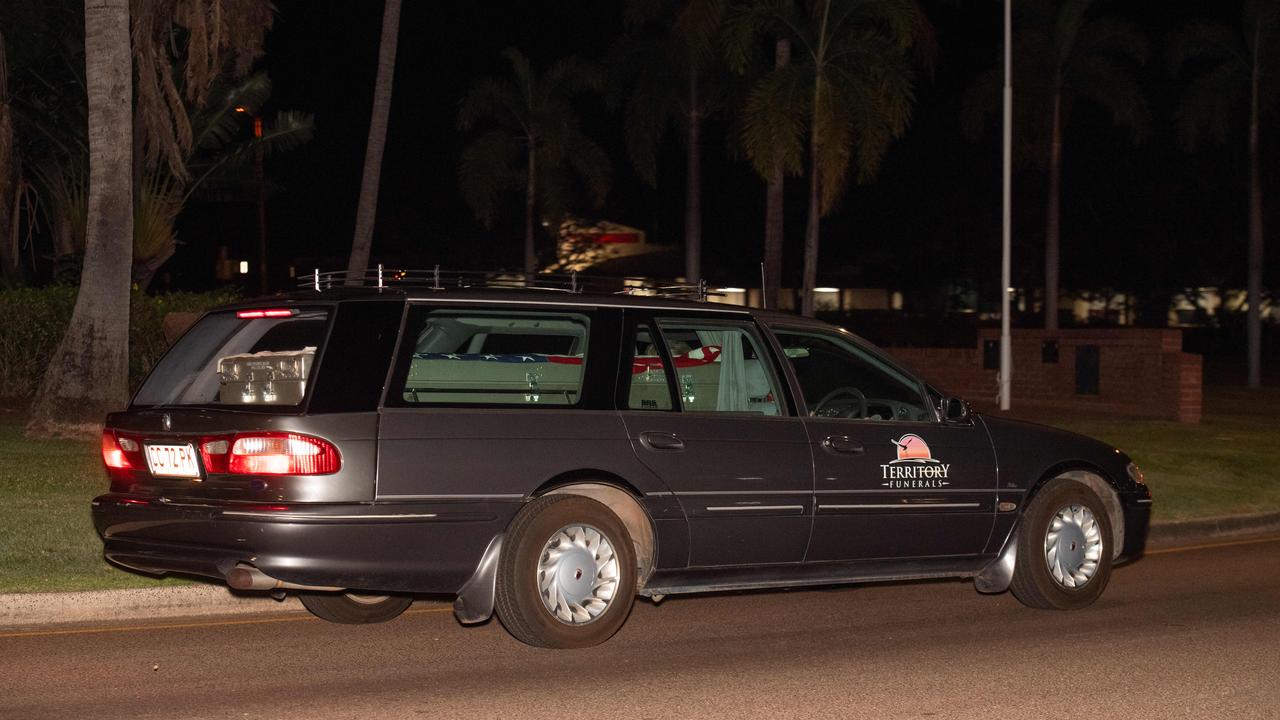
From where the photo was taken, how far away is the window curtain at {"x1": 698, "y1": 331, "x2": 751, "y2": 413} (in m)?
8.31

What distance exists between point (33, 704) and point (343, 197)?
5730 cm

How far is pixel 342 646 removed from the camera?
26.0 feet

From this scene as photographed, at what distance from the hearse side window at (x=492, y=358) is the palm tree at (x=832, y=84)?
21589 mm

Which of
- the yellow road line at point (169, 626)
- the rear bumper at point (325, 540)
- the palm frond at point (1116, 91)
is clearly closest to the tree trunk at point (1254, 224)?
the palm frond at point (1116, 91)

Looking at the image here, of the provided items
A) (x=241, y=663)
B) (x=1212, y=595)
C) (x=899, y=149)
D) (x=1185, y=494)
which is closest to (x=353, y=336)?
(x=241, y=663)

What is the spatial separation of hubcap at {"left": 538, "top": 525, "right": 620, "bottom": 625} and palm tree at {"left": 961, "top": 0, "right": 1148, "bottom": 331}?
35765mm

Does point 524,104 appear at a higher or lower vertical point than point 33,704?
higher

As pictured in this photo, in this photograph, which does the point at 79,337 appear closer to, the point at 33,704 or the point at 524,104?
the point at 33,704

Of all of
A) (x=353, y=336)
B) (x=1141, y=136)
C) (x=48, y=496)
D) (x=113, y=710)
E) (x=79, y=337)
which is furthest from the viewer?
(x=1141, y=136)

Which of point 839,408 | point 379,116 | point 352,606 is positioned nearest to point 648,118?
point 379,116

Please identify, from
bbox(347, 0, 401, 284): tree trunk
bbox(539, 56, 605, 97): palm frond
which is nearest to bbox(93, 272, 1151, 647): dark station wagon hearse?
bbox(347, 0, 401, 284): tree trunk

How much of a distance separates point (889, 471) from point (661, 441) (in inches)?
57.0

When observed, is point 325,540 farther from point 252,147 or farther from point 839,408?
point 252,147

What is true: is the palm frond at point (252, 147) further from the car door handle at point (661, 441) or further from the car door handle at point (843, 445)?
the car door handle at point (661, 441)
